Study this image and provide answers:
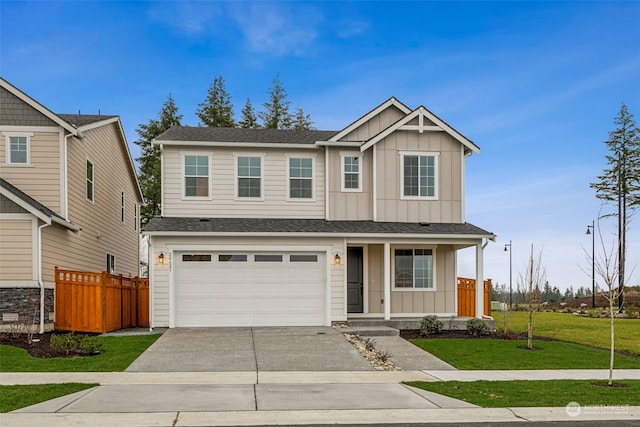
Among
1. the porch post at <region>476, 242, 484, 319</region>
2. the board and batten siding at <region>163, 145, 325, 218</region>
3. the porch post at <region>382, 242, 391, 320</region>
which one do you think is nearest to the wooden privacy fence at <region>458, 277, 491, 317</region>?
the porch post at <region>476, 242, 484, 319</region>

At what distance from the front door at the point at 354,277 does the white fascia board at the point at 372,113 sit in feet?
12.5

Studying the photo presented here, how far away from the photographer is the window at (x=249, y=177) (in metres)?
19.2

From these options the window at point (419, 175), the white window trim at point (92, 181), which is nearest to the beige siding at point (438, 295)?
the window at point (419, 175)

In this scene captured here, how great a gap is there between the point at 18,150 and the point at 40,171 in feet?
3.13

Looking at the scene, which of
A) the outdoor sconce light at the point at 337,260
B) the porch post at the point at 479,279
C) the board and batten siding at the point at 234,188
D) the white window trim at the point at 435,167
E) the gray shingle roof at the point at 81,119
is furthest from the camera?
the gray shingle roof at the point at 81,119

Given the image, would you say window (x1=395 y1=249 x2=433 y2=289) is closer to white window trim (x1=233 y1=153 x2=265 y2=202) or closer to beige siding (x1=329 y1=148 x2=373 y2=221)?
beige siding (x1=329 y1=148 x2=373 y2=221)

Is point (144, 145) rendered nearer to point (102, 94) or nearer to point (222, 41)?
point (102, 94)

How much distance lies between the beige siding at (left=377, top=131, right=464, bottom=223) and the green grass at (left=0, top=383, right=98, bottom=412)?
455 inches

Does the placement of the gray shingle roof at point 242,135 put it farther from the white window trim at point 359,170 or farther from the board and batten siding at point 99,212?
the board and batten siding at point 99,212

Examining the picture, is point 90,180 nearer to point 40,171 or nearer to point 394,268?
point 40,171

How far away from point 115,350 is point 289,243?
19.9 ft

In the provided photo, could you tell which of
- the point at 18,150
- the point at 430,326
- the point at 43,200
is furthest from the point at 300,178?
the point at 18,150

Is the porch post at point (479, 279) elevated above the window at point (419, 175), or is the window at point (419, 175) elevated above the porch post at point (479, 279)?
the window at point (419, 175)

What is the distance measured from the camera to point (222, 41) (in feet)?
66.2
